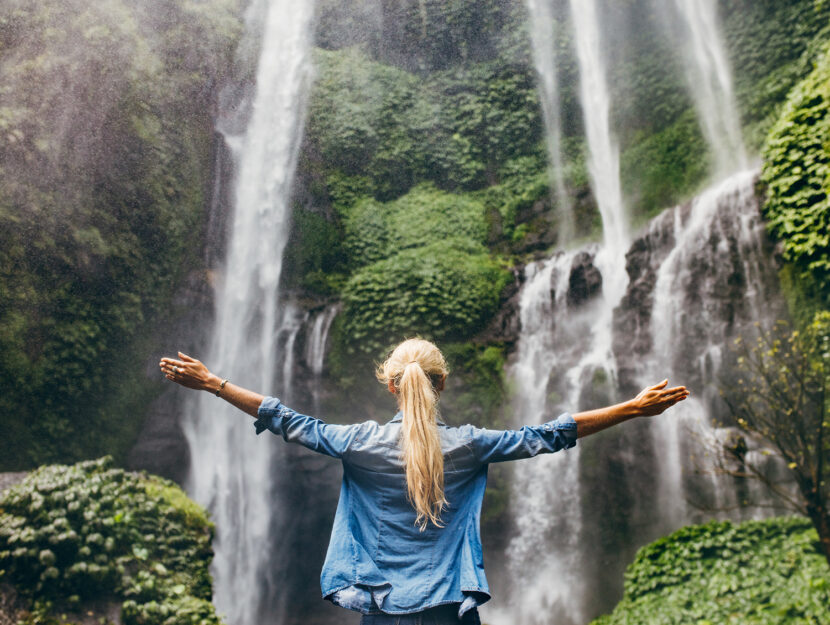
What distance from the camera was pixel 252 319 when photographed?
7.94 m

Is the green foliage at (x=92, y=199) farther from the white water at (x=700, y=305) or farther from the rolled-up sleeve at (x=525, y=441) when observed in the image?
the rolled-up sleeve at (x=525, y=441)

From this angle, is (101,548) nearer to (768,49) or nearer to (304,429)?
(304,429)

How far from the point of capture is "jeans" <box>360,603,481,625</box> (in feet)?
5.65

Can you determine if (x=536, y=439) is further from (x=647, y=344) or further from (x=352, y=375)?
(x=352, y=375)

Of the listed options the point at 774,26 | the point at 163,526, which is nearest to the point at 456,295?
the point at 163,526

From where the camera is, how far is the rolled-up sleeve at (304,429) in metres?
1.85

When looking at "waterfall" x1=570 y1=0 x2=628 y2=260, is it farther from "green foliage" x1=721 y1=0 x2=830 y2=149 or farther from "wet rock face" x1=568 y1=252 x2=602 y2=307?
"green foliage" x1=721 y1=0 x2=830 y2=149

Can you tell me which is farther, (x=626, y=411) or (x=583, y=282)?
(x=583, y=282)

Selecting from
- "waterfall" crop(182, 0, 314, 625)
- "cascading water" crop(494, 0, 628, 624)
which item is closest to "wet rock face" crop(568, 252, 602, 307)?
"cascading water" crop(494, 0, 628, 624)

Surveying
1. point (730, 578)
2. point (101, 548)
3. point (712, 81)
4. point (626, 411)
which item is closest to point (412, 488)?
point (626, 411)

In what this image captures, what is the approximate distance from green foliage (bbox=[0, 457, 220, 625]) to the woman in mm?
3381

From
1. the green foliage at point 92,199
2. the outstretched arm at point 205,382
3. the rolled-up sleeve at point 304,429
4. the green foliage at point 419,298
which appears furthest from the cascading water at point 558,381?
the outstretched arm at point 205,382

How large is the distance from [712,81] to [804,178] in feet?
9.22

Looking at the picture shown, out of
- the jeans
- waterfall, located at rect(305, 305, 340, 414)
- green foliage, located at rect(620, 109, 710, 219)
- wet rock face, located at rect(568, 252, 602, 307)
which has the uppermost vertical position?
green foliage, located at rect(620, 109, 710, 219)
